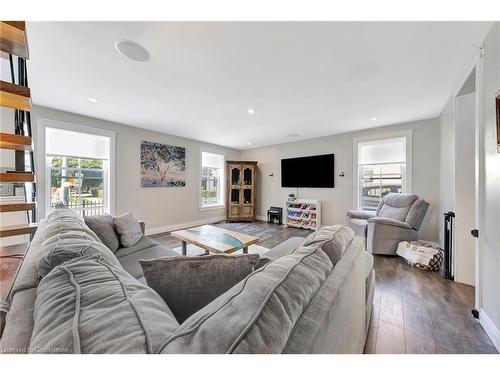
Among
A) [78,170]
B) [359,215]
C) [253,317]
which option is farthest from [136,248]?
[359,215]

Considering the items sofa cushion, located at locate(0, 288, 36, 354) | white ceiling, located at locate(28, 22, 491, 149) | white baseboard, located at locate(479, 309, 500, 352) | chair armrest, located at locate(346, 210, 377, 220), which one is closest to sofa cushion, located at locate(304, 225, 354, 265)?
sofa cushion, located at locate(0, 288, 36, 354)

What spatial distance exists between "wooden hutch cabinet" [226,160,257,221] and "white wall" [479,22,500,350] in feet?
15.3

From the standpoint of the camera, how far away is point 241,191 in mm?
5840

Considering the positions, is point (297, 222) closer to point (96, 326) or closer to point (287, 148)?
point (287, 148)

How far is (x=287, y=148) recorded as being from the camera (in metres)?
5.43

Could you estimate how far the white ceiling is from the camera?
4.96 feet

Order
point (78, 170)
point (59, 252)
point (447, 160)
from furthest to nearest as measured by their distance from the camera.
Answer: point (78, 170)
point (447, 160)
point (59, 252)

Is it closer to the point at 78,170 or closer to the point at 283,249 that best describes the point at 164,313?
the point at 283,249

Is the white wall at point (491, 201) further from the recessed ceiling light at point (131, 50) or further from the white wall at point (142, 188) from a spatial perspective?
the white wall at point (142, 188)

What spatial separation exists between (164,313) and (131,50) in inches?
82.4

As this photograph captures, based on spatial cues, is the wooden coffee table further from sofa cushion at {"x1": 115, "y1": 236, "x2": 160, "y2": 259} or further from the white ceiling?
the white ceiling

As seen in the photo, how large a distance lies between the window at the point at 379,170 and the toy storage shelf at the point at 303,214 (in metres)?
0.95
